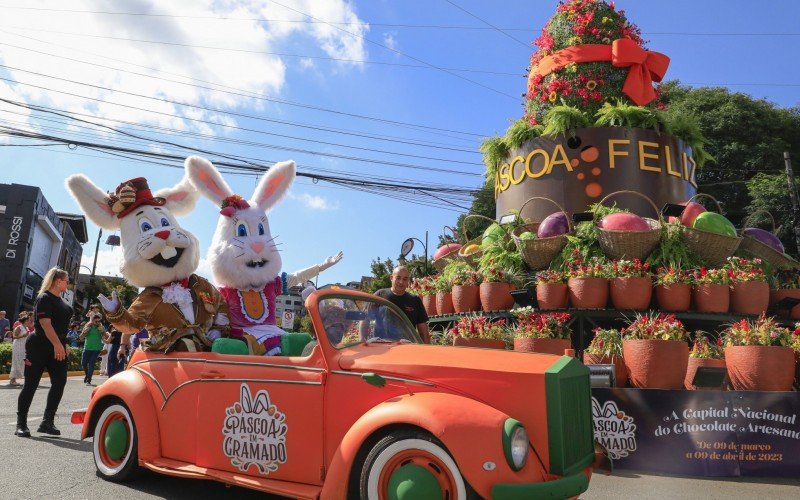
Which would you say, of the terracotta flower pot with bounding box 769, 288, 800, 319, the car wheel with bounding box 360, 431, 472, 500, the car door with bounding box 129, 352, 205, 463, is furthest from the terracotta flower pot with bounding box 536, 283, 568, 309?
the car wheel with bounding box 360, 431, 472, 500

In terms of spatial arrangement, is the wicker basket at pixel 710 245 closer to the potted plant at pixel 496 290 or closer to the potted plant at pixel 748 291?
the potted plant at pixel 748 291

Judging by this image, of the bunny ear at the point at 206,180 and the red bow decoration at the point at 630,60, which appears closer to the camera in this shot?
the bunny ear at the point at 206,180

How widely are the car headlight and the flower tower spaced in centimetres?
697

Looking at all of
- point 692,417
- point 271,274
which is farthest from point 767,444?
point 271,274

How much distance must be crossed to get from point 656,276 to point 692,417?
2.47m

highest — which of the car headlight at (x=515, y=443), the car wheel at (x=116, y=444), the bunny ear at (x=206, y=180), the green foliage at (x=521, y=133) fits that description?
the green foliage at (x=521, y=133)

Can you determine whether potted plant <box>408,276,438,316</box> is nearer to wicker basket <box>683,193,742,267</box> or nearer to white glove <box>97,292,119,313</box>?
wicker basket <box>683,193,742,267</box>

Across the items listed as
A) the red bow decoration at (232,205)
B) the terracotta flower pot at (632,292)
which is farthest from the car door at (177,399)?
the terracotta flower pot at (632,292)

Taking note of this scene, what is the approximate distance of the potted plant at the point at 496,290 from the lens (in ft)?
26.4

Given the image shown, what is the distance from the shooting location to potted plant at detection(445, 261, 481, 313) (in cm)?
833

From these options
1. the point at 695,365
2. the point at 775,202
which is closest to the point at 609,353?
the point at 695,365

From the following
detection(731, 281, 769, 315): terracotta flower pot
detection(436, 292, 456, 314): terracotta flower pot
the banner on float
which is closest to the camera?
the banner on float

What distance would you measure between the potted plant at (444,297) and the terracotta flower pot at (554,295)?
5.31ft

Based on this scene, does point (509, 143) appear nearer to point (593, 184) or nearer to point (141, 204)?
point (593, 184)
